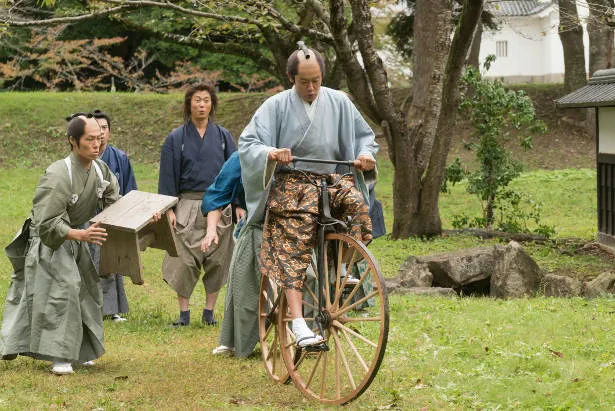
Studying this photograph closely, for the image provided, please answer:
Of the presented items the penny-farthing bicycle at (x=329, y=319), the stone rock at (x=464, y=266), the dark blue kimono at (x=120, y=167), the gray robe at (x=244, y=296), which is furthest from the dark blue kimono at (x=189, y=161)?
the stone rock at (x=464, y=266)

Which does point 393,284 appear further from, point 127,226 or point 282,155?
point 282,155

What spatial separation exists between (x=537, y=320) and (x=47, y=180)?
3.77 m

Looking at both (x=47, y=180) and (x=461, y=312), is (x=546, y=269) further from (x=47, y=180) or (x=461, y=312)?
(x=47, y=180)

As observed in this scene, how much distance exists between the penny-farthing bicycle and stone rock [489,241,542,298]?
3.73 meters

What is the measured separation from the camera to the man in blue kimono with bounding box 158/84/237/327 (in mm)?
9000

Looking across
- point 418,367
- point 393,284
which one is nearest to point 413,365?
point 418,367

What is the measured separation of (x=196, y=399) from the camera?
6.07m

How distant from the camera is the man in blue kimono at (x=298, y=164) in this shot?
5.96 meters

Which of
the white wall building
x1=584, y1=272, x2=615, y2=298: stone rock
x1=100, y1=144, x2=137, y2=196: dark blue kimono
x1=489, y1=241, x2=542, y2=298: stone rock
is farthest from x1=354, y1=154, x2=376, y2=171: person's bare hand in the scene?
the white wall building

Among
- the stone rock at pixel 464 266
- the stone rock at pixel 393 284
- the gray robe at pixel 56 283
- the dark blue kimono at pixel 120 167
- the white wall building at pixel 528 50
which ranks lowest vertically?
the stone rock at pixel 393 284

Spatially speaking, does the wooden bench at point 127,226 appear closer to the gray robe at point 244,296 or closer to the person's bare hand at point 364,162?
the gray robe at point 244,296

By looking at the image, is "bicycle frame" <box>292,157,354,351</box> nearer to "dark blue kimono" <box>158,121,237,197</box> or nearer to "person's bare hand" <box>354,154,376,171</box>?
"person's bare hand" <box>354,154,376,171</box>

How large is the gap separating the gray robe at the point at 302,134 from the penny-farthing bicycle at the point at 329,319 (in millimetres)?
270

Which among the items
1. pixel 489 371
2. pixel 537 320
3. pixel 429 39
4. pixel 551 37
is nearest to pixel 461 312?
pixel 537 320
